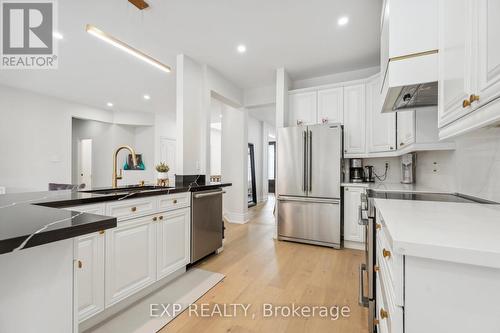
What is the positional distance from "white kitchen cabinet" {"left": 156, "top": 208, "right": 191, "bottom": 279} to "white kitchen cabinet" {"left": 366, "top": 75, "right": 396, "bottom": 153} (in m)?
2.74

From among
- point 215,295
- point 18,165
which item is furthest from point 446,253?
point 18,165

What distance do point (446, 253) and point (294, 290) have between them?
1.73 meters

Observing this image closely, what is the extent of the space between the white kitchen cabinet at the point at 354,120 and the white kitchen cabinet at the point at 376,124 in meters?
0.07

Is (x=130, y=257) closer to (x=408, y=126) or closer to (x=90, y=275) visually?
(x=90, y=275)

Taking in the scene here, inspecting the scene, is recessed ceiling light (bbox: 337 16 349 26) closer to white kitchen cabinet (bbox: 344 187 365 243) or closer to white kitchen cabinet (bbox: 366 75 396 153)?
white kitchen cabinet (bbox: 366 75 396 153)

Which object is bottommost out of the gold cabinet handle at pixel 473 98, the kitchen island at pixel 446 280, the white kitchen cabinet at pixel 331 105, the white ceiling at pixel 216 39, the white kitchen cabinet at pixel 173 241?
the white kitchen cabinet at pixel 173 241

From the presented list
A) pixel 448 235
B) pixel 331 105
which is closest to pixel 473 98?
pixel 448 235

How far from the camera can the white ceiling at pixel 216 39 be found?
7.17 feet

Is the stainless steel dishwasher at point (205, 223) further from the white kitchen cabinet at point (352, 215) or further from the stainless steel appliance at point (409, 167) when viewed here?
the stainless steel appliance at point (409, 167)

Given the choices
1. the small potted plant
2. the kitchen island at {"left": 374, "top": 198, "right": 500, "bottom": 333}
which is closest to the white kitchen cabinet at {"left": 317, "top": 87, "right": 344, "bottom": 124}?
the small potted plant

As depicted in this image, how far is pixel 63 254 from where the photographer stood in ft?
2.23

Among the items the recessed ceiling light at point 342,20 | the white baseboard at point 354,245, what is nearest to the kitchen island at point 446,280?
the recessed ceiling light at point 342,20

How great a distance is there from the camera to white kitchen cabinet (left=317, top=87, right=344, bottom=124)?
130 inches

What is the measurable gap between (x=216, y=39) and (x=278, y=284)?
296 cm
